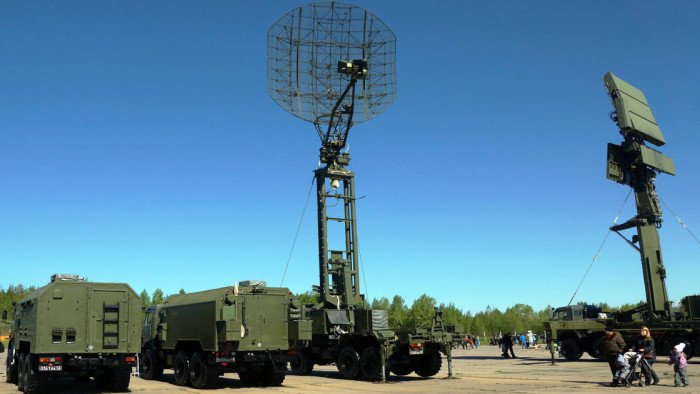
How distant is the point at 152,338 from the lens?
21984 millimetres

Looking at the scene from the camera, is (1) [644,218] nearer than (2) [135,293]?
No

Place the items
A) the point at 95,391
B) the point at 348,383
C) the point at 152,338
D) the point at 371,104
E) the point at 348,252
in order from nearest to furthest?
A: the point at 95,391, the point at 348,383, the point at 152,338, the point at 348,252, the point at 371,104

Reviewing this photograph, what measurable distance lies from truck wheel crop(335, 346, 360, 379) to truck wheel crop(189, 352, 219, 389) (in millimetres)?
5277

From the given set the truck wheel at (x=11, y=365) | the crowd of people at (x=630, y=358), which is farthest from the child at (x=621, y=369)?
the truck wheel at (x=11, y=365)

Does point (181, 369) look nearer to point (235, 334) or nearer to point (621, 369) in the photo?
point (235, 334)

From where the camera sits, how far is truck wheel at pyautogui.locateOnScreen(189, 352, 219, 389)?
18.2m

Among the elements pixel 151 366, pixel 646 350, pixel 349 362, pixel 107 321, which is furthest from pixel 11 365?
pixel 646 350

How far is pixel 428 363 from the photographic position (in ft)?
71.9

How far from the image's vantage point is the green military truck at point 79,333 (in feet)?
54.0

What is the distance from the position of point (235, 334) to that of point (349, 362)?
5.75m

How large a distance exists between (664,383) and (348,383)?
9.35 meters

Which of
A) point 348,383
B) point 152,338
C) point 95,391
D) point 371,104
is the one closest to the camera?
point 95,391

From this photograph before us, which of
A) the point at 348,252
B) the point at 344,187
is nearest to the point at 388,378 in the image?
the point at 348,252

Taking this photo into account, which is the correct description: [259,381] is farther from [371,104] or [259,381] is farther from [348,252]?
[371,104]
